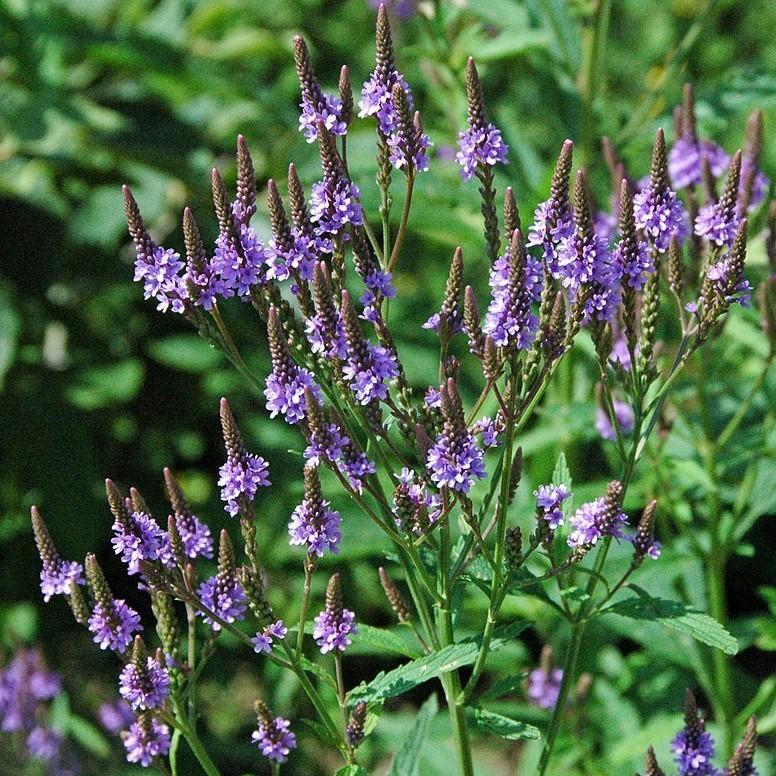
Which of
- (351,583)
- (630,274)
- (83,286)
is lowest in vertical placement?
(351,583)

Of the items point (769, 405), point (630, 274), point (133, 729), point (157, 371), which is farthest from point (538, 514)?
point (157, 371)

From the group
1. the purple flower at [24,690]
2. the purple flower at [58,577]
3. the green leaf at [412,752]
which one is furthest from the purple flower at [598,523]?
the purple flower at [24,690]

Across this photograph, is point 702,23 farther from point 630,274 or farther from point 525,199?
point 630,274

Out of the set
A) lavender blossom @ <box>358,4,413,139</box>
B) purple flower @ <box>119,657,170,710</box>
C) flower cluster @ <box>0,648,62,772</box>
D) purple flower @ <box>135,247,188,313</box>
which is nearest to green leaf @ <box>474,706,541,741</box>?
purple flower @ <box>119,657,170,710</box>

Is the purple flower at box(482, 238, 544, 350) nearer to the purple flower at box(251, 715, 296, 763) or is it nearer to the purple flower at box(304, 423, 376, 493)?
the purple flower at box(304, 423, 376, 493)

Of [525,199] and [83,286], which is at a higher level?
[525,199]
